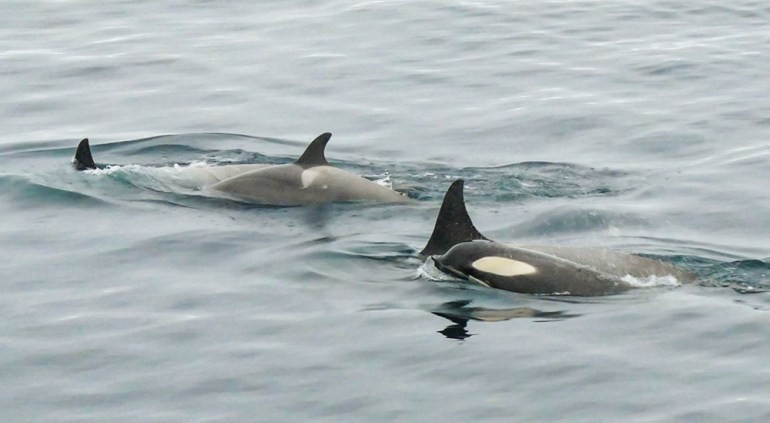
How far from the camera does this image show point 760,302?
1191 centimetres

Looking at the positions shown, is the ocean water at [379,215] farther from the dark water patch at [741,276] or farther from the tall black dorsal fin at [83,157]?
the tall black dorsal fin at [83,157]

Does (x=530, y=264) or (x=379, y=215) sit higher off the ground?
(x=379, y=215)

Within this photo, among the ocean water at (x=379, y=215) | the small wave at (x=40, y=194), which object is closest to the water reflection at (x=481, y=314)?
the ocean water at (x=379, y=215)

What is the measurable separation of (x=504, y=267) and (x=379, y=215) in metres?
3.00

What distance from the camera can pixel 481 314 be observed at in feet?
38.5

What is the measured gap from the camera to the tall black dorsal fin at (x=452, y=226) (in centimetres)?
1255

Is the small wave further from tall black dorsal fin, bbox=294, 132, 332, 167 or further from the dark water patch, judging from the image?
the dark water patch

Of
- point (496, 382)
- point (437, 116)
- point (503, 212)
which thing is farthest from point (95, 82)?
point (496, 382)

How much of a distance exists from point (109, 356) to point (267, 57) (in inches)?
535

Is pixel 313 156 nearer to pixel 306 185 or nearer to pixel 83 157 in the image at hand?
pixel 306 185

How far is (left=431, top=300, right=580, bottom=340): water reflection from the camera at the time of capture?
11.5m

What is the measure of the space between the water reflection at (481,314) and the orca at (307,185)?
144 inches

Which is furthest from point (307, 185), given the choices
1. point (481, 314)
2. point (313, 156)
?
point (481, 314)

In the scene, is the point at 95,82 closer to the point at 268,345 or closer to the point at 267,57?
the point at 267,57
